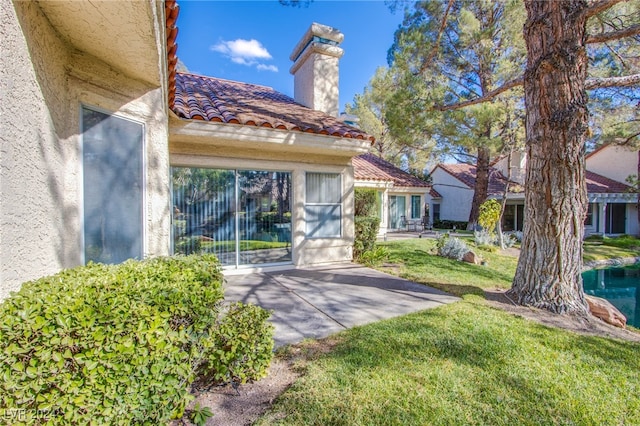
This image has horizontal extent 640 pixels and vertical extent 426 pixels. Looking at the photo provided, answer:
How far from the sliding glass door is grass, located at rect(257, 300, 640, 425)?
16.4ft

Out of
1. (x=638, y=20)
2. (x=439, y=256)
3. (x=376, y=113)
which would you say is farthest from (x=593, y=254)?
(x=376, y=113)

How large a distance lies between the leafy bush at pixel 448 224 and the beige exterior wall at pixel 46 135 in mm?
Result: 27958

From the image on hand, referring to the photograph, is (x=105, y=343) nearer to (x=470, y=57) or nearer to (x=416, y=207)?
(x=470, y=57)

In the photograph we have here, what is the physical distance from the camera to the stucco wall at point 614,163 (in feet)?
85.5

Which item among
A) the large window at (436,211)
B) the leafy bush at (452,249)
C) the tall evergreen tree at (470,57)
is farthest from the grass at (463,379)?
the large window at (436,211)

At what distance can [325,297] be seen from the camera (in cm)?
664

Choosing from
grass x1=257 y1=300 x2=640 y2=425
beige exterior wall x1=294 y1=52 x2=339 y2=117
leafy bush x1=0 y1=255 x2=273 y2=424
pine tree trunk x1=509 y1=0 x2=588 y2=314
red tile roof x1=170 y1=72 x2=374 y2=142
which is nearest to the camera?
leafy bush x1=0 y1=255 x2=273 y2=424

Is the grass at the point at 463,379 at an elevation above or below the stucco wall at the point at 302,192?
below

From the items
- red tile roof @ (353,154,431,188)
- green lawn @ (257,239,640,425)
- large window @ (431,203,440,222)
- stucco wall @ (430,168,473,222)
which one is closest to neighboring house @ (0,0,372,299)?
green lawn @ (257,239,640,425)

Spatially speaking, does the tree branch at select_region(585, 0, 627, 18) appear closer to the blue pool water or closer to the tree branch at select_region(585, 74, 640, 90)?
the tree branch at select_region(585, 74, 640, 90)

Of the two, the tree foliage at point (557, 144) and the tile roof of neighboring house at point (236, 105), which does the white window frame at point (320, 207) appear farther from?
the tree foliage at point (557, 144)

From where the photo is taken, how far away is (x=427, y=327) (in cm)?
498

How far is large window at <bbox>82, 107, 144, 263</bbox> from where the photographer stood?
398 centimetres

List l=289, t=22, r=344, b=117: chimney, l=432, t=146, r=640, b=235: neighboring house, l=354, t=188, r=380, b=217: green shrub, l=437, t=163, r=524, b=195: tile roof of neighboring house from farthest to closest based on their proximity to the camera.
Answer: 1. l=437, t=163, r=524, b=195: tile roof of neighboring house
2. l=432, t=146, r=640, b=235: neighboring house
3. l=354, t=188, r=380, b=217: green shrub
4. l=289, t=22, r=344, b=117: chimney
